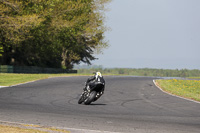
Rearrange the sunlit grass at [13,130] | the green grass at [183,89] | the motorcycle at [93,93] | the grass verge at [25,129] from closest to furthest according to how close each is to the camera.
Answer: the sunlit grass at [13,130]
the grass verge at [25,129]
the motorcycle at [93,93]
the green grass at [183,89]

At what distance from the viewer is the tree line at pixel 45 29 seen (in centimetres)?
3794

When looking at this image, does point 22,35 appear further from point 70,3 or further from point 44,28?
point 70,3

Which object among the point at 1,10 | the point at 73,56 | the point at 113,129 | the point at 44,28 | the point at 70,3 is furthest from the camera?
the point at 73,56

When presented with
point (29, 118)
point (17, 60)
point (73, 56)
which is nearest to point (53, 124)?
point (29, 118)

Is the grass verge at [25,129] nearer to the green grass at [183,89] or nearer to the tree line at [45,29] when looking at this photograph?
the green grass at [183,89]

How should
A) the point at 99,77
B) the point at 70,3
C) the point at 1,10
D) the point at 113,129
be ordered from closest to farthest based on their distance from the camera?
the point at 113,129
the point at 99,77
the point at 1,10
the point at 70,3

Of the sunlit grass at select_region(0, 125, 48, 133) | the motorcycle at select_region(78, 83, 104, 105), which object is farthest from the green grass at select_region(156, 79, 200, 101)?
the sunlit grass at select_region(0, 125, 48, 133)

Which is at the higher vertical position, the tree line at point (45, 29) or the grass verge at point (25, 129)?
the tree line at point (45, 29)

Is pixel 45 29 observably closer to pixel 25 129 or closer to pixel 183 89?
pixel 183 89

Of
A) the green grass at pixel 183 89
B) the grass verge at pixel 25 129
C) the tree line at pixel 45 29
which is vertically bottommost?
the grass verge at pixel 25 129

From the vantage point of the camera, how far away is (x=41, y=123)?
1006 centimetres

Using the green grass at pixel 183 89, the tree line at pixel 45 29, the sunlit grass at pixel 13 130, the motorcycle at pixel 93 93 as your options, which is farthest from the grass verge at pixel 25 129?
the tree line at pixel 45 29

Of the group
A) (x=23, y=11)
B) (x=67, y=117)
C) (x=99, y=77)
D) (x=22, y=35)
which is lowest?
(x=67, y=117)

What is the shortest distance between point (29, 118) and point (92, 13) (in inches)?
1786
